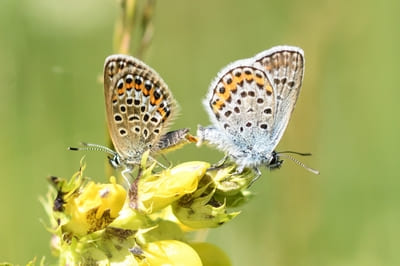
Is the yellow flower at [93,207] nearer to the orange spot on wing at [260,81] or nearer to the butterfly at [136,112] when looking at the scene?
the butterfly at [136,112]

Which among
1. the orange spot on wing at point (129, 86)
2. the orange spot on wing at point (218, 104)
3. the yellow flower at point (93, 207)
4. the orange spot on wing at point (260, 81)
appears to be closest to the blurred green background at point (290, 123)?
the orange spot on wing at point (218, 104)

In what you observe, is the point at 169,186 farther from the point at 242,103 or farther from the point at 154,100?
the point at 242,103

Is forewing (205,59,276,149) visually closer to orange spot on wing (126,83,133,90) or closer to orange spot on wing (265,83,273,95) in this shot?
orange spot on wing (265,83,273,95)

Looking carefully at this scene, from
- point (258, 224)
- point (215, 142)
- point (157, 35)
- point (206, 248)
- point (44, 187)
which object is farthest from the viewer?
point (157, 35)

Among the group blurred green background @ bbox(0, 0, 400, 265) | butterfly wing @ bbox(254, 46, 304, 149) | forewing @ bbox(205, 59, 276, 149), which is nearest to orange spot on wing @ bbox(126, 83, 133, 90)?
forewing @ bbox(205, 59, 276, 149)

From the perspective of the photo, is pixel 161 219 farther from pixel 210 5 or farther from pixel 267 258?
pixel 210 5

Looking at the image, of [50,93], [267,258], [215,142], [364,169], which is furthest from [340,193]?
[50,93]

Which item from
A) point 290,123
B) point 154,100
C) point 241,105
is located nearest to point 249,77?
point 241,105

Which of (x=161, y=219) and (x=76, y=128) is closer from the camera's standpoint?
(x=161, y=219)
